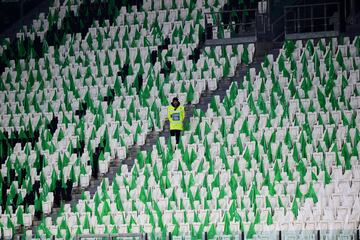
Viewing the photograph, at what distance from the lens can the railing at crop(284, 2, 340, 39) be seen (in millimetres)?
25019

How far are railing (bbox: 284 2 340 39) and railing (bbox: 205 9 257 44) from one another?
2.22 ft

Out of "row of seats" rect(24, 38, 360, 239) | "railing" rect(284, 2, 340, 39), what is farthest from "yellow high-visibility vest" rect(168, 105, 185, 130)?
"railing" rect(284, 2, 340, 39)

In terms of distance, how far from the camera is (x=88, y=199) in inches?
886

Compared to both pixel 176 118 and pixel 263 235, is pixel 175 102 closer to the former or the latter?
pixel 176 118

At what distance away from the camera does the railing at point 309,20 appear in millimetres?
25019

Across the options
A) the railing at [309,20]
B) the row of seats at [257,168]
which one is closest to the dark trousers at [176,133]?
the row of seats at [257,168]

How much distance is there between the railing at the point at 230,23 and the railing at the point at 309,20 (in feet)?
2.22

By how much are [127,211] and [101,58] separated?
4.88m

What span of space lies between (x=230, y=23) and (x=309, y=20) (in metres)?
1.71

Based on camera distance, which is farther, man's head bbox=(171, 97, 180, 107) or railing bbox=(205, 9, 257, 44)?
railing bbox=(205, 9, 257, 44)

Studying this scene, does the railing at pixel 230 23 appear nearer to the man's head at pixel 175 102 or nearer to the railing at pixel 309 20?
the railing at pixel 309 20

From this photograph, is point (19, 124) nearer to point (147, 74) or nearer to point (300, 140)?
point (147, 74)

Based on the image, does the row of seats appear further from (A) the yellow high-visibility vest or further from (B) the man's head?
(B) the man's head

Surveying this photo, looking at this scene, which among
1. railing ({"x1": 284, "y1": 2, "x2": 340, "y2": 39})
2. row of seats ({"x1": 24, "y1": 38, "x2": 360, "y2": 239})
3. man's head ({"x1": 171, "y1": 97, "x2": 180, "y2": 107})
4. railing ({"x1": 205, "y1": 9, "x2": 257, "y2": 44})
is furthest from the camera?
railing ({"x1": 205, "y1": 9, "x2": 257, "y2": 44})
